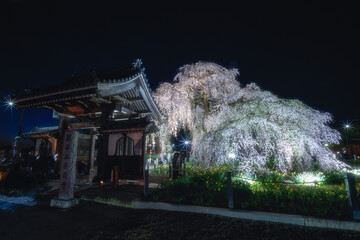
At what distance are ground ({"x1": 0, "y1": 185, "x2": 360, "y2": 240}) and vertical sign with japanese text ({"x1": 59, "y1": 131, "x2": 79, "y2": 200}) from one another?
23.7 inches

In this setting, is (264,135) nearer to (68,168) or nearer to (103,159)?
(103,159)

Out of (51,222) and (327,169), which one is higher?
(327,169)

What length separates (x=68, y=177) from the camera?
5992 mm

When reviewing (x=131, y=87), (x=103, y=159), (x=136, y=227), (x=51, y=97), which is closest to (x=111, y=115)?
(x=131, y=87)

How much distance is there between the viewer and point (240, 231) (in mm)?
4004

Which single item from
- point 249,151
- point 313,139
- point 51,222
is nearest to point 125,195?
point 51,222

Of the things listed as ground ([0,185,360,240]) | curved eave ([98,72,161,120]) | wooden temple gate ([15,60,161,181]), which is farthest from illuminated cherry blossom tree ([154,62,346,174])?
ground ([0,185,360,240])

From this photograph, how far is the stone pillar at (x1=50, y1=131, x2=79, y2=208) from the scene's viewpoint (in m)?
5.82

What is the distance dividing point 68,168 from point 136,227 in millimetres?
3496

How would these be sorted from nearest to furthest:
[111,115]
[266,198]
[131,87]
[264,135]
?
[266,198] → [264,135] → [131,87] → [111,115]

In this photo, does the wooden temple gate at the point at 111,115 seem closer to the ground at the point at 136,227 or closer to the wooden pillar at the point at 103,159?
the wooden pillar at the point at 103,159

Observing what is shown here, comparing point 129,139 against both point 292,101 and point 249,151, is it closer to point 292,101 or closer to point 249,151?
point 249,151

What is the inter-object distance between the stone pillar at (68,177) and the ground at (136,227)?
0.37m

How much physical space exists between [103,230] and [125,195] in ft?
9.94
